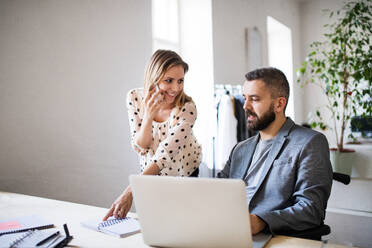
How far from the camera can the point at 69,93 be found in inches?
97.3

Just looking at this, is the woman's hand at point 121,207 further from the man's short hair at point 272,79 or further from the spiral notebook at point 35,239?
the man's short hair at point 272,79

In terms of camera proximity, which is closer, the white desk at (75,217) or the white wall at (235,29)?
the white desk at (75,217)

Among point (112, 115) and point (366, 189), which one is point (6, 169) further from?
point (366, 189)

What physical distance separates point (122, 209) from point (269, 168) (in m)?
0.62

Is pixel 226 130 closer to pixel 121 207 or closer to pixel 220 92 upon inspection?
pixel 220 92

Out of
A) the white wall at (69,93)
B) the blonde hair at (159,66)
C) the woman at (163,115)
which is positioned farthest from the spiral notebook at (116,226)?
the white wall at (69,93)

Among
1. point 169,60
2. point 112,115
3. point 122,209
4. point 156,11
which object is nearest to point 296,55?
point 156,11

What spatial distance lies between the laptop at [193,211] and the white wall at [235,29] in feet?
10.3

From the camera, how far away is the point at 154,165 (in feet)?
5.27

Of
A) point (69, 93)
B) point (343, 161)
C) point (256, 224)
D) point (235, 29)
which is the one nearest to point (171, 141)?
point (256, 224)

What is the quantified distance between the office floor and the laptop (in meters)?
1.98

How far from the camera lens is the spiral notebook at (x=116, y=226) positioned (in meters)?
1.17

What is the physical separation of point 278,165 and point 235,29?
3.50 meters

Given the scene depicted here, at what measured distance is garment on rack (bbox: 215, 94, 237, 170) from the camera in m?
3.45
